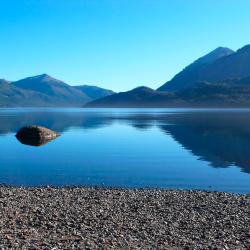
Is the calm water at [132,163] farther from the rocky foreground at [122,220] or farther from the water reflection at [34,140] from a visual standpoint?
the rocky foreground at [122,220]

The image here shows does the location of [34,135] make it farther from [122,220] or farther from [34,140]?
[122,220]

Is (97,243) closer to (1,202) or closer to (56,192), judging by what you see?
(1,202)

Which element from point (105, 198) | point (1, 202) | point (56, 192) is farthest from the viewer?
point (56, 192)

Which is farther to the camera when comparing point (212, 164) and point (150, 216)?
point (212, 164)

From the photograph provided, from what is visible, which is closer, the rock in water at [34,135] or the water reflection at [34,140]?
the water reflection at [34,140]

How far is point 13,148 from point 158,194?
1609 inches

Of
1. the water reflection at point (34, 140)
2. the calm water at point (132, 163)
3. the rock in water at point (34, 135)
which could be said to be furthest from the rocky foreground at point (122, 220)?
the rock in water at point (34, 135)

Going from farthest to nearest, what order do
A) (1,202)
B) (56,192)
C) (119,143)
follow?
1. (119,143)
2. (56,192)
3. (1,202)

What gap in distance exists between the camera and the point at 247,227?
21.8 metres

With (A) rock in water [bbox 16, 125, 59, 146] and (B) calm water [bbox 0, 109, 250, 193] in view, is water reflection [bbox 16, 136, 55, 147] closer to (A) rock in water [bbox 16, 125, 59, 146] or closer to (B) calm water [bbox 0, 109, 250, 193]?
(A) rock in water [bbox 16, 125, 59, 146]

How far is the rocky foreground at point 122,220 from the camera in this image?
1888 cm

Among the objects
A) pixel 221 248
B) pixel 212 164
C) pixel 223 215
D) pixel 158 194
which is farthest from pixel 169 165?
pixel 221 248

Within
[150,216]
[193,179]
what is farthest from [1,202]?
[193,179]

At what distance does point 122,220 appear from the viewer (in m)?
22.7
